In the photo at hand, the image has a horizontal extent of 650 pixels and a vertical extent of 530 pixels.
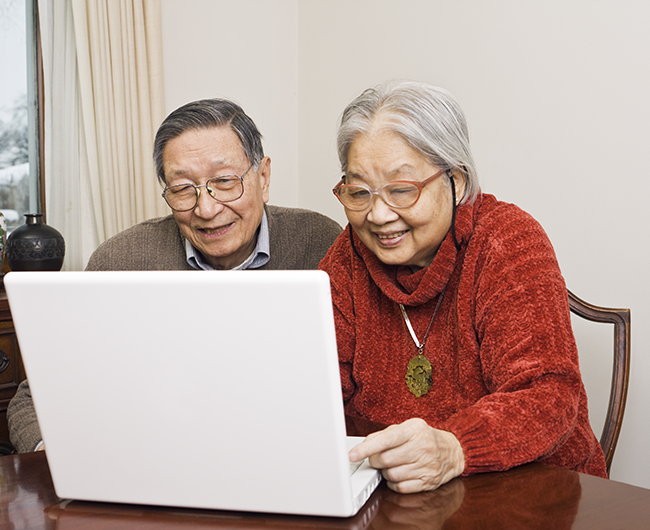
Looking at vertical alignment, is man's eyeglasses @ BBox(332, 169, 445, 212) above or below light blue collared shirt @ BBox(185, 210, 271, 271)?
above

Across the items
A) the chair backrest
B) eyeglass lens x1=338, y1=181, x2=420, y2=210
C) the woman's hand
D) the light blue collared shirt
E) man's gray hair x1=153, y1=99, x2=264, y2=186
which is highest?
man's gray hair x1=153, y1=99, x2=264, y2=186

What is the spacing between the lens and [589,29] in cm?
171

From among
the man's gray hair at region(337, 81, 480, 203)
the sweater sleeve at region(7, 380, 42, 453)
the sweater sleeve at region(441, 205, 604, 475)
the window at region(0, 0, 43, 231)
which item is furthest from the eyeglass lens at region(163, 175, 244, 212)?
the window at region(0, 0, 43, 231)

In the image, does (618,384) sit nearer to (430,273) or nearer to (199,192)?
(430,273)

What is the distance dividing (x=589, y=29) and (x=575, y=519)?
56.4 inches

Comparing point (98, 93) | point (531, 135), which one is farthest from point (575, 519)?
point (98, 93)

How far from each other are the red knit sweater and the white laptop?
289mm

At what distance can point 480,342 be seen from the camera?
3.85ft

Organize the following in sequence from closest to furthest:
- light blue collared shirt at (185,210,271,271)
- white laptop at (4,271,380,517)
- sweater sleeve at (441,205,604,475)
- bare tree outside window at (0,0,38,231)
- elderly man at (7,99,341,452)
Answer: white laptop at (4,271,380,517) → sweater sleeve at (441,205,604,475) → elderly man at (7,99,341,452) → light blue collared shirt at (185,210,271,271) → bare tree outside window at (0,0,38,231)

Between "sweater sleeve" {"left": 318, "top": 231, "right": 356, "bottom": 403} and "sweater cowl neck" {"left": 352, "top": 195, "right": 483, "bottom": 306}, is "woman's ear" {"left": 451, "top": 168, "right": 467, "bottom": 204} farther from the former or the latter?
"sweater sleeve" {"left": 318, "top": 231, "right": 356, "bottom": 403}

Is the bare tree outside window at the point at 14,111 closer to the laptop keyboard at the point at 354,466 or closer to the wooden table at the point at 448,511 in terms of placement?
the wooden table at the point at 448,511

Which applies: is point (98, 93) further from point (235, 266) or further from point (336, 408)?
point (336, 408)

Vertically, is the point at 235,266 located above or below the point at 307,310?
below

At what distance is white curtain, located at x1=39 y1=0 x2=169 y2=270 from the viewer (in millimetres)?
2404
